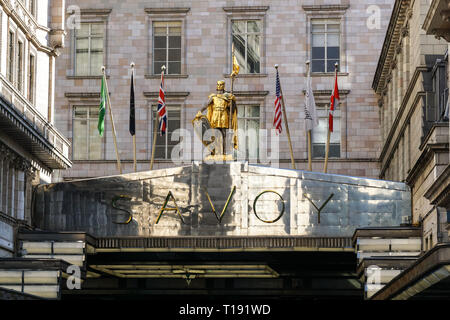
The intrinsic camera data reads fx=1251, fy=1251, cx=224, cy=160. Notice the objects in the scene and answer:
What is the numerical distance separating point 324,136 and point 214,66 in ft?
24.4

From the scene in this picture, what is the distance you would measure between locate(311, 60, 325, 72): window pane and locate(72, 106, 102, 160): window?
12.5 m

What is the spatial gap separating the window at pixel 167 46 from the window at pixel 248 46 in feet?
10.7

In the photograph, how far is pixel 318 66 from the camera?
232ft

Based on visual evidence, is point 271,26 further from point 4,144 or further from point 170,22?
point 4,144

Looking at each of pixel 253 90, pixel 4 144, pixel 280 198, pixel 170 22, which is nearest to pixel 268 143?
pixel 253 90

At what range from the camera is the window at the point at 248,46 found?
71.0m

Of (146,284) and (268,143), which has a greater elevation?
(268,143)

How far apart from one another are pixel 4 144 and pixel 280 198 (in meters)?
12.6

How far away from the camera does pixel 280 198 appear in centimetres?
5331

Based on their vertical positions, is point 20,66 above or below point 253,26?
below

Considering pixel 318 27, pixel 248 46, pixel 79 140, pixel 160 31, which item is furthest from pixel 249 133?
pixel 79 140

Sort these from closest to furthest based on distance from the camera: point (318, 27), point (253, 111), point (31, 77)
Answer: point (31, 77) < point (253, 111) < point (318, 27)

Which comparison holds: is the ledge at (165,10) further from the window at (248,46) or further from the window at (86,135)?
the window at (86,135)

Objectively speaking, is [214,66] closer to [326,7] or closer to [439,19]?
[326,7]
